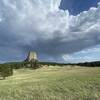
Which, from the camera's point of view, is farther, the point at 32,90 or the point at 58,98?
the point at 32,90

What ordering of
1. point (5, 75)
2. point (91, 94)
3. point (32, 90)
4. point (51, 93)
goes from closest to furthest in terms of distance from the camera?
point (91, 94) → point (51, 93) → point (32, 90) → point (5, 75)

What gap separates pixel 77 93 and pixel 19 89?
9.77m

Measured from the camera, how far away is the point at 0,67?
243 ft

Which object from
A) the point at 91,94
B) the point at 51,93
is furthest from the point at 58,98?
the point at 91,94

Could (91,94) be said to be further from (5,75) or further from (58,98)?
(5,75)

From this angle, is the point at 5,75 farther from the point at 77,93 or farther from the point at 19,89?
the point at 77,93

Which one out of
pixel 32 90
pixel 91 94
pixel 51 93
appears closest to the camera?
pixel 91 94

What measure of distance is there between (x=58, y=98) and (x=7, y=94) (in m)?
8.21

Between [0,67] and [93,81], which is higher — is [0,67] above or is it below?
above

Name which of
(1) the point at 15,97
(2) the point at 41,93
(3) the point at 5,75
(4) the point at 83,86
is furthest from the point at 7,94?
(3) the point at 5,75

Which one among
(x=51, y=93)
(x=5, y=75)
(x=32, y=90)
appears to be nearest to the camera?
(x=51, y=93)

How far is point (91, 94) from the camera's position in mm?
31844

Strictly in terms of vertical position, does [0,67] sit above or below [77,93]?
above

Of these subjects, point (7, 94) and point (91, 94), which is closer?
point (91, 94)
